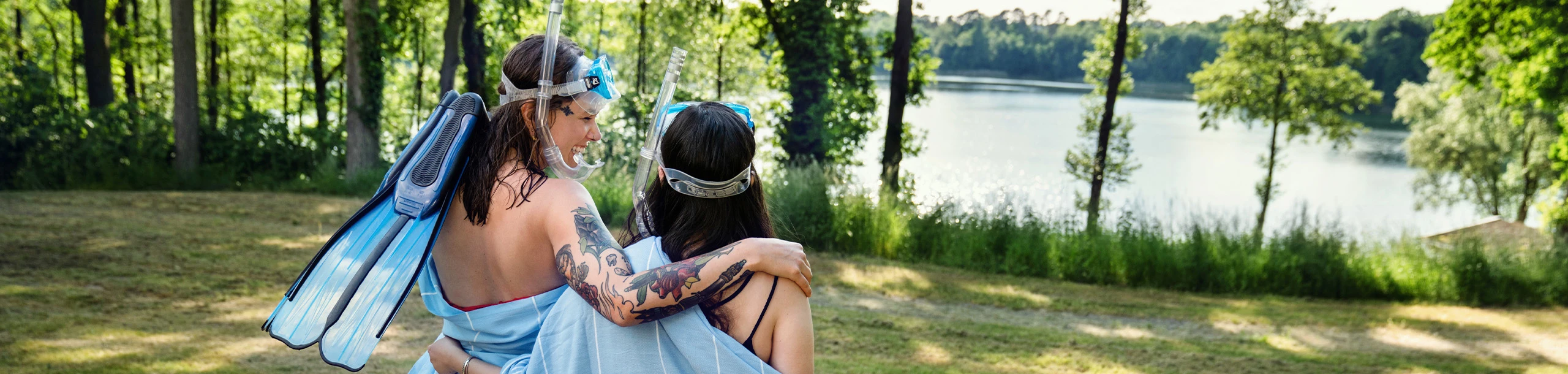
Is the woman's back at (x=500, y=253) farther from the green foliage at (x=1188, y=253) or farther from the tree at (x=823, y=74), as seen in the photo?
the tree at (x=823, y=74)

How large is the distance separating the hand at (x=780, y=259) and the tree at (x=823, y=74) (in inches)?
611

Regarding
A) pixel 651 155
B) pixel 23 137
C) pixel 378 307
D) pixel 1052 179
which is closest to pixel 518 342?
pixel 378 307

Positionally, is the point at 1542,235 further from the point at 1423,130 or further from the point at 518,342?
the point at 1423,130

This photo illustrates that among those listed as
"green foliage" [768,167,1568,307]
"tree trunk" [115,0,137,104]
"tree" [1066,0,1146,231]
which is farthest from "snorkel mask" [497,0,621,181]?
"tree trunk" [115,0,137,104]

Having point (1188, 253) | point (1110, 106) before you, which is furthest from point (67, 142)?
point (1110, 106)

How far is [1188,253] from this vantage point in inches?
Result: 360

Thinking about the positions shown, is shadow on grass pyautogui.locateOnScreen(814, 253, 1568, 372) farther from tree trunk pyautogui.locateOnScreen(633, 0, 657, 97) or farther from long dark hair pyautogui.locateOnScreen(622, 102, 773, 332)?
tree trunk pyautogui.locateOnScreen(633, 0, 657, 97)

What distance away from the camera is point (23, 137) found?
38.8ft

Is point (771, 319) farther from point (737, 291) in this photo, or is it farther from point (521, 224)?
point (521, 224)

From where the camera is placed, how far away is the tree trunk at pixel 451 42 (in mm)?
14195

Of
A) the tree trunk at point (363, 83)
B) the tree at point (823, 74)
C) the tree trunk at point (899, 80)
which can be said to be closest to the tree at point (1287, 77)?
the tree at point (823, 74)

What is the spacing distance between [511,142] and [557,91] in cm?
15

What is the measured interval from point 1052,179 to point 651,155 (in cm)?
3191

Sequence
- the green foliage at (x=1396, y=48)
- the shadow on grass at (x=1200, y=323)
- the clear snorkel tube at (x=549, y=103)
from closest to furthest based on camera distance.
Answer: the clear snorkel tube at (x=549, y=103)
the shadow on grass at (x=1200, y=323)
the green foliage at (x=1396, y=48)
